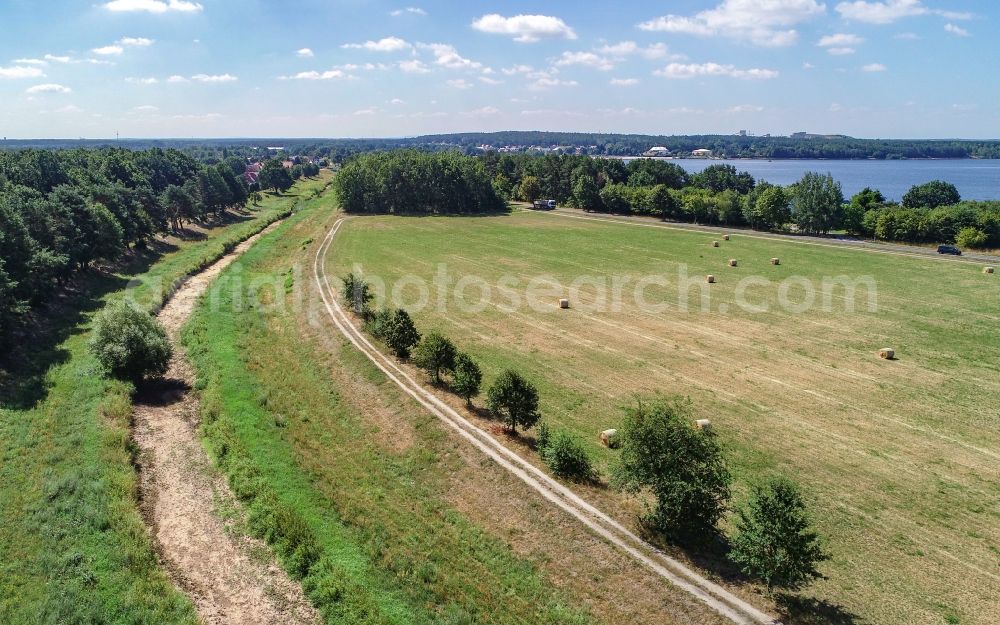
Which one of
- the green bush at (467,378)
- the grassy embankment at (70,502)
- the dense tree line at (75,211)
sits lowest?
the grassy embankment at (70,502)

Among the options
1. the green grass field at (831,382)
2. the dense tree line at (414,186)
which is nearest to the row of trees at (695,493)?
the green grass field at (831,382)

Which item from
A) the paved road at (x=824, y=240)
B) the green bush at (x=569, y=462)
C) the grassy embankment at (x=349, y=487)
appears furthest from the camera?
the paved road at (x=824, y=240)

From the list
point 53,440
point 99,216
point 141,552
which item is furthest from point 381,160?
point 141,552

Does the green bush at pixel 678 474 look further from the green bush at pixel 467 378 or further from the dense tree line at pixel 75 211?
the dense tree line at pixel 75 211

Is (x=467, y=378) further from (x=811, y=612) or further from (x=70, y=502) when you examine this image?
(x=70, y=502)

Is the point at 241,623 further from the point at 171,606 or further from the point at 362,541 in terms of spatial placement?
the point at 362,541

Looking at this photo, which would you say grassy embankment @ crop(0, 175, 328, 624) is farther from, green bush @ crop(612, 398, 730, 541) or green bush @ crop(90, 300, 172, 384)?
green bush @ crop(612, 398, 730, 541)
